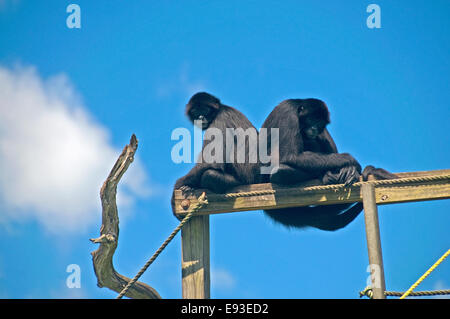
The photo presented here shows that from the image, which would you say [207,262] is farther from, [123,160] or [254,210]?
[123,160]

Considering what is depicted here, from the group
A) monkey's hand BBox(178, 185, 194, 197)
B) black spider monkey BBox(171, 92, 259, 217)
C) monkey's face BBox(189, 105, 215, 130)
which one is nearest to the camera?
monkey's hand BBox(178, 185, 194, 197)

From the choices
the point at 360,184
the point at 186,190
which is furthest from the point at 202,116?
the point at 360,184

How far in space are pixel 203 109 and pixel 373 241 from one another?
399 centimetres

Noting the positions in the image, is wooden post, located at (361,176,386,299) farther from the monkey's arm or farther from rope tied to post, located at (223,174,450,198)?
the monkey's arm

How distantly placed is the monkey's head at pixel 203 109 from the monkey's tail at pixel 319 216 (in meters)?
1.85

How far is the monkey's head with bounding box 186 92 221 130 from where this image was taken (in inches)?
420

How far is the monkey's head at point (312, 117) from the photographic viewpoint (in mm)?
10031

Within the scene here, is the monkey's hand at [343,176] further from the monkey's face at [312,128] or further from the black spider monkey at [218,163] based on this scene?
the monkey's face at [312,128]

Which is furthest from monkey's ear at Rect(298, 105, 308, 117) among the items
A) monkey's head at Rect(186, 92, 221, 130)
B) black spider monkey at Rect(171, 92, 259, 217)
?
monkey's head at Rect(186, 92, 221, 130)

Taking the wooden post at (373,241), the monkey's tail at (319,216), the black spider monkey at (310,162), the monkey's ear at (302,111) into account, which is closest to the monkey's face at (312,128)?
the black spider monkey at (310,162)

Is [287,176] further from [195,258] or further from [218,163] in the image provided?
[195,258]
